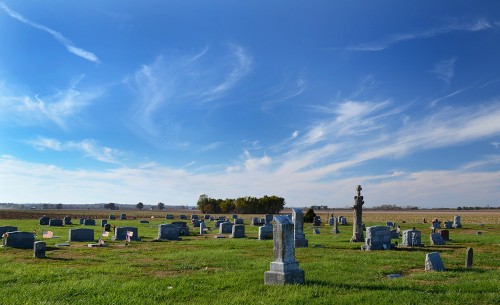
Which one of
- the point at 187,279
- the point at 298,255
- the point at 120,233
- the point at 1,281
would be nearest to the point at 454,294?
the point at 187,279

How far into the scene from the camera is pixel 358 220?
27.1m

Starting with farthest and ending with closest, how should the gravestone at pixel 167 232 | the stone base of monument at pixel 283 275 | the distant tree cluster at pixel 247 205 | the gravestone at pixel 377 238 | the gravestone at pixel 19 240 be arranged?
the distant tree cluster at pixel 247 205 < the gravestone at pixel 167 232 < the gravestone at pixel 377 238 < the gravestone at pixel 19 240 < the stone base of monument at pixel 283 275

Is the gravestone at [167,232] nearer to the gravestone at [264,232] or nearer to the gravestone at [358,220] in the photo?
the gravestone at [264,232]

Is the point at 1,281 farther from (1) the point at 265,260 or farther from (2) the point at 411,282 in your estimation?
(2) the point at 411,282

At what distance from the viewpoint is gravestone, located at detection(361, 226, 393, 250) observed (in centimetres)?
2148

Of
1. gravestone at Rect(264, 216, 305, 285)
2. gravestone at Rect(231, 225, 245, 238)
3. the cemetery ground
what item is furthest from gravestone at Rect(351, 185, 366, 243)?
gravestone at Rect(264, 216, 305, 285)

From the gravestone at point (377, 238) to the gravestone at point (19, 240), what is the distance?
53.9 ft

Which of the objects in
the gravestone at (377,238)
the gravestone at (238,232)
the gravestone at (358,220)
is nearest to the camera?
the gravestone at (377,238)

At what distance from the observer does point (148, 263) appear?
51.3 feet

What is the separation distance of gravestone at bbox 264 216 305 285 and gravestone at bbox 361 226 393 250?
10662 mm

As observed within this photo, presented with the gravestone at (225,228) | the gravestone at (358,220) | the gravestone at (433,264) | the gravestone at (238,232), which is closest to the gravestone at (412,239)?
the gravestone at (358,220)

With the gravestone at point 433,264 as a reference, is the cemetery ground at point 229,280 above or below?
below

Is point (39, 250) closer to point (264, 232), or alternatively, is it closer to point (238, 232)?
point (264, 232)

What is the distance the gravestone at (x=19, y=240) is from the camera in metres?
20.9
